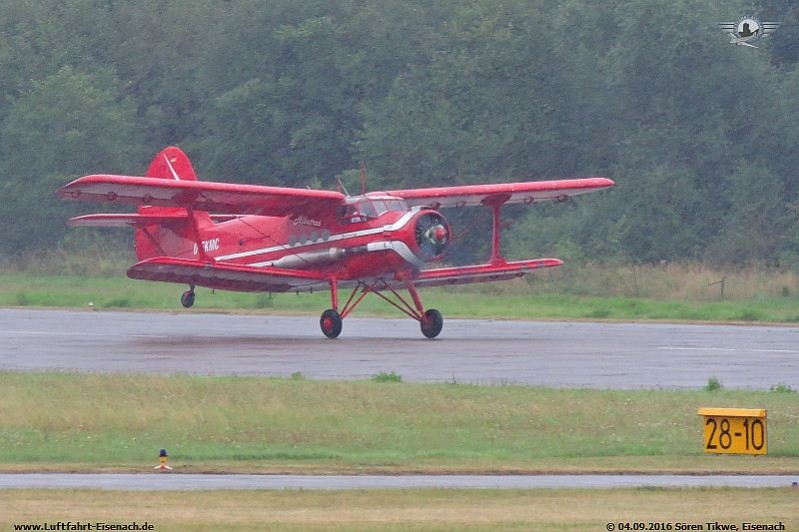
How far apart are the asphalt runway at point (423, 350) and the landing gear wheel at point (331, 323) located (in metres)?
0.36

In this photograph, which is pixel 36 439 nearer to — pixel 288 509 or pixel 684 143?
pixel 288 509

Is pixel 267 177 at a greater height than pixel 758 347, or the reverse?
pixel 267 177

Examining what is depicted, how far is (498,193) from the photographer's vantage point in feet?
103

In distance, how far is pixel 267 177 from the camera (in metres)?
63.4

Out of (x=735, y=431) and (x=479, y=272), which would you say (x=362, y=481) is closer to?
(x=735, y=431)

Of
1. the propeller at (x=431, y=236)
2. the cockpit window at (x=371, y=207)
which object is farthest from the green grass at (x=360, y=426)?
the cockpit window at (x=371, y=207)

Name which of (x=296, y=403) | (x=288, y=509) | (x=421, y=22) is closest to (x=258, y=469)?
(x=288, y=509)

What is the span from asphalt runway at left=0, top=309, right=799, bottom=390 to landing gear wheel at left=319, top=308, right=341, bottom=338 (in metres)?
0.36

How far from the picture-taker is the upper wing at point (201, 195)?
26.7 metres

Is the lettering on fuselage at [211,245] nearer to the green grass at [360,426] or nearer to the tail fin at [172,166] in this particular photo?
the tail fin at [172,166]

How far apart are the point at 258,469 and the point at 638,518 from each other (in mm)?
4530

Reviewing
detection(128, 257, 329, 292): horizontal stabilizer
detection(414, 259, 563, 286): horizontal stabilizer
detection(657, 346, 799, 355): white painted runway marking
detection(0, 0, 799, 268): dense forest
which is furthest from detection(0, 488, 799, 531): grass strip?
detection(0, 0, 799, 268): dense forest

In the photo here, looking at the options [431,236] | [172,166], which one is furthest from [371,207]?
[172,166]

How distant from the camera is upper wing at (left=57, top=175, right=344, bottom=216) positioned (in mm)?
26703
